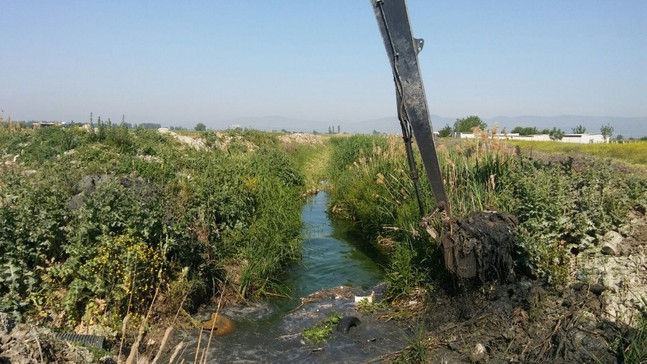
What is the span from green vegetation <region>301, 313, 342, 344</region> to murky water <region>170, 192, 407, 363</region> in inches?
3.9

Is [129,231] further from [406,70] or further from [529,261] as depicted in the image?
[529,261]

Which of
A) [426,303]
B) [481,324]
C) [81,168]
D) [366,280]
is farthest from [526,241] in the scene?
[81,168]

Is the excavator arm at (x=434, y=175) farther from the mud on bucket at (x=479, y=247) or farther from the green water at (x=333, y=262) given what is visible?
the green water at (x=333, y=262)

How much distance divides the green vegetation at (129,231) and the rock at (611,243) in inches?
207

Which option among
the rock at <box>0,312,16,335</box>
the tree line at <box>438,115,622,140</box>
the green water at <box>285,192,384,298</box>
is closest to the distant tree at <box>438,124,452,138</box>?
the tree line at <box>438,115,622,140</box>

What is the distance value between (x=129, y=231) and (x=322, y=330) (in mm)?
3012

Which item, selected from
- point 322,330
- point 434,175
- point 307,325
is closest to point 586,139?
point 434,175

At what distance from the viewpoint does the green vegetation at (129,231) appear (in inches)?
244

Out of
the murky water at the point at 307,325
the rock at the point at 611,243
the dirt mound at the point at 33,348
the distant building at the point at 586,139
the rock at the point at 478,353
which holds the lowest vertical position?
the murky water at the point at 307,325

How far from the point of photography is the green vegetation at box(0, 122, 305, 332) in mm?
6207

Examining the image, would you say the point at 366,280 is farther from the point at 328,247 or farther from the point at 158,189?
the point at 158,189

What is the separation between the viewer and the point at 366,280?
32.8ft

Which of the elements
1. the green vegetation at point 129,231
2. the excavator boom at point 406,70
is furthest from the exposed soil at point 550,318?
the green vegetation at point 129,231

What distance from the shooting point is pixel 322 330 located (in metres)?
→ 7.22
